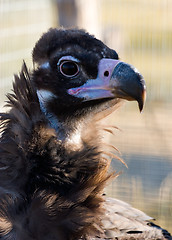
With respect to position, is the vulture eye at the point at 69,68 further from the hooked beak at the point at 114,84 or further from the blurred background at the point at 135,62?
the blurred background at the point at 135,62

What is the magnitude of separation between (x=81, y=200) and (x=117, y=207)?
0.62 m

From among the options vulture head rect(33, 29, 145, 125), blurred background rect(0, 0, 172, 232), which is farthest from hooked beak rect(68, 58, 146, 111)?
blurred background rect(0, 0, 172, 232)

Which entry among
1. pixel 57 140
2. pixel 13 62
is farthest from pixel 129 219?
pixel 13 62

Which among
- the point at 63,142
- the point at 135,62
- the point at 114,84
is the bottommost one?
the point at 135,62

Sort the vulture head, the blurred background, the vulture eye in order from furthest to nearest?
the blurred background < the vulture eye < the vulture head

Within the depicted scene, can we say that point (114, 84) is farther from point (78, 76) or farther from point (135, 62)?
point (135, 62)

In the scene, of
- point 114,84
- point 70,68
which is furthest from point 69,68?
point 114,84

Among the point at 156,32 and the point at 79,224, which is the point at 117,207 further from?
the point at 156,32

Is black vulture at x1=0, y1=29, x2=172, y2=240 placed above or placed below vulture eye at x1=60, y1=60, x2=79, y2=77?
below

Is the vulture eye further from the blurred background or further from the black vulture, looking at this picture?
the blurred background

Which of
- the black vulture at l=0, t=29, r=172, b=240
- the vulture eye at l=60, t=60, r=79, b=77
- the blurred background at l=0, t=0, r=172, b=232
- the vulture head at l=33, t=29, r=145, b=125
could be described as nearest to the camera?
the black vulture at l=0, t=29, r=172, b=240

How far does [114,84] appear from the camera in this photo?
2.89 meters

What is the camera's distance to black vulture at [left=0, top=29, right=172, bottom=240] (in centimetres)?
275

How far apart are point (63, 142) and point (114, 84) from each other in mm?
460
